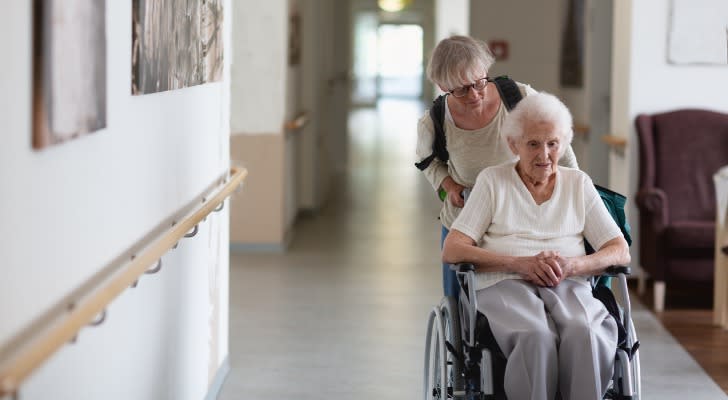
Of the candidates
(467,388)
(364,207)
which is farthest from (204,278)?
(364,207)

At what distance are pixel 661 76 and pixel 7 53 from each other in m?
6.03

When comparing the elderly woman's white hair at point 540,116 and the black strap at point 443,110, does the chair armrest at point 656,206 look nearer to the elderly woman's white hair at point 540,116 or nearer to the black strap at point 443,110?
the black strap at point 443,110

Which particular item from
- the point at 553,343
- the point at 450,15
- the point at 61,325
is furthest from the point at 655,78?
the point at 450,15

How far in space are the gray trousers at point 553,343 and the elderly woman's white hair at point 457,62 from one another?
2.43 ft

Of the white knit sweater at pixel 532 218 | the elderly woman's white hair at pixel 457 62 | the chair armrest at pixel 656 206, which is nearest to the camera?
the white knit sweater at pixel 532 218

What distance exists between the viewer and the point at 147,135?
330cm

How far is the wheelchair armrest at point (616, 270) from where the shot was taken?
11.3 feet

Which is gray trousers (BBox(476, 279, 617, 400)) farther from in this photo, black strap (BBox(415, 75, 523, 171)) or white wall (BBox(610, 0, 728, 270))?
white wall (BBox(610, 0, 728, 270))

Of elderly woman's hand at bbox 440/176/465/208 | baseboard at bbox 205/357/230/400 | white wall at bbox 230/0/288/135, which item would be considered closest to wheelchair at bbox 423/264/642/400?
elderly woman's hand at bbox 440/176/465/208

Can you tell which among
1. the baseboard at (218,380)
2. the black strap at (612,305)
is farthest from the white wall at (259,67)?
the black strap at (612,305)

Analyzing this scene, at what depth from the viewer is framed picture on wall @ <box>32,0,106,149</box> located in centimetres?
219

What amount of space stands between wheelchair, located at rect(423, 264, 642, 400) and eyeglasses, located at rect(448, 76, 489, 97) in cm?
61

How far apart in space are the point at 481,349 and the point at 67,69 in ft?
4.99

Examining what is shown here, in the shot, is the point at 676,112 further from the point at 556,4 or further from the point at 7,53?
the point at 7,53
